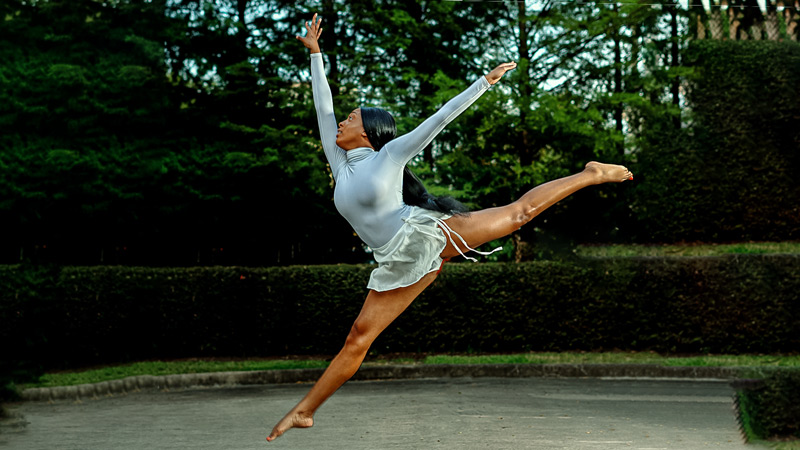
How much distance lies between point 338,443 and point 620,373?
258 inches

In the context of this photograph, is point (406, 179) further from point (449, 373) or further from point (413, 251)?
point (449, 373)

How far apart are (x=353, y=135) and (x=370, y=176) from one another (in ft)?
1.17

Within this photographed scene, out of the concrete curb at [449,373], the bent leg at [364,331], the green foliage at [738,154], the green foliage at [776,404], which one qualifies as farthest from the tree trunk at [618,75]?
the bent leg at [364,331]

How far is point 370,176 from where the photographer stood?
4137 mm

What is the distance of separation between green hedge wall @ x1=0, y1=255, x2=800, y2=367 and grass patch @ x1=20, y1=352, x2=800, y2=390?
382 mm

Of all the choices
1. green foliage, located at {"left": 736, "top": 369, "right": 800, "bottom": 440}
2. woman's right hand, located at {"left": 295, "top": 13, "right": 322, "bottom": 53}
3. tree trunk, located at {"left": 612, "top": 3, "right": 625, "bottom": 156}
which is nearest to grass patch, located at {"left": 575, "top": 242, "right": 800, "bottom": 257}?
tree trunk, located at {"left": 612, "top": 3, "right": 625, "bottom": 156}

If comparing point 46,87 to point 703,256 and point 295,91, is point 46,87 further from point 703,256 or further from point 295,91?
point 703,256

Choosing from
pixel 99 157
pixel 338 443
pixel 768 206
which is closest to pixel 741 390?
pixel 338 443

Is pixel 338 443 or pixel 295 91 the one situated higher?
pixel 295 91

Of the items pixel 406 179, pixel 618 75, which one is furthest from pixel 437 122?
pixel 618 75

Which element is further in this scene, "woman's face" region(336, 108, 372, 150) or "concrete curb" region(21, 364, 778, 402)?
"concrete curb" region(21, 364, 778, 402)

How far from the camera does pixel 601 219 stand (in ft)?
57.0

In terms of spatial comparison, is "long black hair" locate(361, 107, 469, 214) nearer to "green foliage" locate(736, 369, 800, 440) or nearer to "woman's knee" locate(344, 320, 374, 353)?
"woman's knee" locate(344, 320, 374, 353)

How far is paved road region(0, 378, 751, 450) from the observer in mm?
7309
